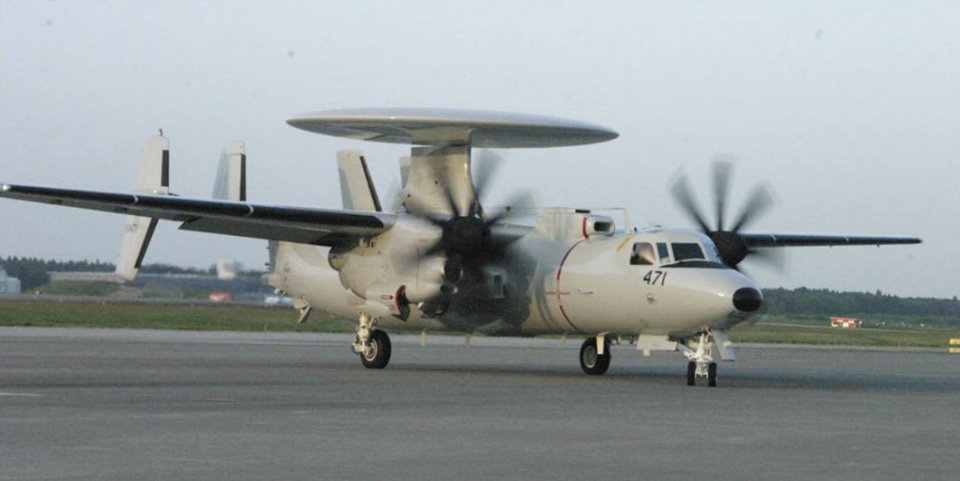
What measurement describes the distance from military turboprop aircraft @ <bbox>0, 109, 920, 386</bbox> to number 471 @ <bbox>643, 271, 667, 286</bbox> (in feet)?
0.13

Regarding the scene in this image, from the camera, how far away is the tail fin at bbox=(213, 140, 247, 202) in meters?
34.7

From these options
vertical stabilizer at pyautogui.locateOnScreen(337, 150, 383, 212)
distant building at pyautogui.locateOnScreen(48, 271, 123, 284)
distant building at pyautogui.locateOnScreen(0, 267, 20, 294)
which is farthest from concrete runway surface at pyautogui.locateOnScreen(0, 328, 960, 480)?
distant building at pyautogui.locateOnScreen(0, 267, 20, 294)

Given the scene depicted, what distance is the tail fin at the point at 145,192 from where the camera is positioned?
33156mm

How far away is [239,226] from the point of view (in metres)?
29.8

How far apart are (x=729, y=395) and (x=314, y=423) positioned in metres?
9.08

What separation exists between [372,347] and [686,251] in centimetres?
780

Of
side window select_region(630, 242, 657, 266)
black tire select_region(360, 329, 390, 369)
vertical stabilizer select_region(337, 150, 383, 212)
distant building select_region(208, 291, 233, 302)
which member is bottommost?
black tire select_region(360, 329, 390, 369)

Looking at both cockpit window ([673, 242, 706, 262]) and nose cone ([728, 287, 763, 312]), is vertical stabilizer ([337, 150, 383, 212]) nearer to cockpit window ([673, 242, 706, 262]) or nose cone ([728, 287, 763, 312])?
cockpit window ([673, 242, 706, 262])

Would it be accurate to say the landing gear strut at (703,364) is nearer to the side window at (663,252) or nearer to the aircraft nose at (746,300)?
the aircraft nose at (746,300)

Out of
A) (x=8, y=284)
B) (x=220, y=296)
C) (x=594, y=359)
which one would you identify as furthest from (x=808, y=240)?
(x=8, y=284)

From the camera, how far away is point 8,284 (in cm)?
6241

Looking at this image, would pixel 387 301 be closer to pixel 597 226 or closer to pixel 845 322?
pixel 597 226

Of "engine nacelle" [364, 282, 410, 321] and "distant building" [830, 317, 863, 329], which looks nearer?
"engine nacelle" [364, 282, 410, 321]

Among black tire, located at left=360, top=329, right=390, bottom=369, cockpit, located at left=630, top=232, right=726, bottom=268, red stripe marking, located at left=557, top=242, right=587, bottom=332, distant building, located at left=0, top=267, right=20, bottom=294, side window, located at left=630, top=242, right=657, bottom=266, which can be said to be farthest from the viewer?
distant building, located at left=0, top=267, right=20, bottom=294
